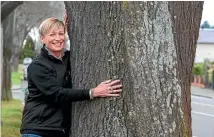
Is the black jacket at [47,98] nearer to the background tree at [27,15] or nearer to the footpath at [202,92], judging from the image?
the background tree at [27,15]

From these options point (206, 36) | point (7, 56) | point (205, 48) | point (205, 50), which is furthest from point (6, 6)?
point (206, 36)

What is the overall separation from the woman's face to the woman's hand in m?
0.65

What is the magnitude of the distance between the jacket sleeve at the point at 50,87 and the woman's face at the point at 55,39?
182mm

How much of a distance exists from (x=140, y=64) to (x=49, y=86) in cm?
80

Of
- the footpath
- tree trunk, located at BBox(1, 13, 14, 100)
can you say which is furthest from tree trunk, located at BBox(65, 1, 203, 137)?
the footpath

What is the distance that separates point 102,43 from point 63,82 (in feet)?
1.95

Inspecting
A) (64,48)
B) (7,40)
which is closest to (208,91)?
(7,40)

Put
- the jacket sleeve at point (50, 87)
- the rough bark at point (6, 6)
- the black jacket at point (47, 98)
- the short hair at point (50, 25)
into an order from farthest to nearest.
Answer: the rough bark at point (6, 6) < the short hair at point (50, 25) < the black jacket at point (47, 98) < the jacket sleeve at point (50, 87)

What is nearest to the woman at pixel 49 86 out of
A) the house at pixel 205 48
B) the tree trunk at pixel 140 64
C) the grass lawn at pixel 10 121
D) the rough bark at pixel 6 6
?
the tree trunk at pixel 140 64

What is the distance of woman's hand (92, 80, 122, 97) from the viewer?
355 cm

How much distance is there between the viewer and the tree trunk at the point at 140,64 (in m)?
3.49

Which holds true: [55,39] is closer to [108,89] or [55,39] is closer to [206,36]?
[108,89]

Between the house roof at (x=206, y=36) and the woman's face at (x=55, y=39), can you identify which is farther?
the house roof at (x=206, y=36)

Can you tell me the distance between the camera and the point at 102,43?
11.7ft
